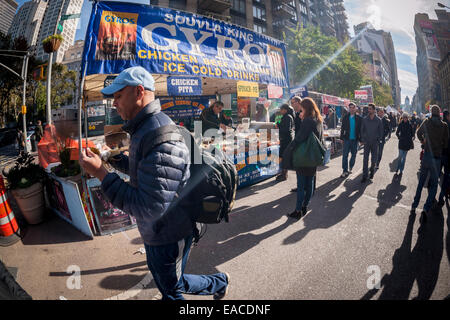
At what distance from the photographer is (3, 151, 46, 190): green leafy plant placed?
4.20 metres

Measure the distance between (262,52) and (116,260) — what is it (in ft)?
25.3

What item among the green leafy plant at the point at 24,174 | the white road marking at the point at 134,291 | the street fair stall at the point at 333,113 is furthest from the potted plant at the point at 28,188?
the street fair stall at the point at 333,113

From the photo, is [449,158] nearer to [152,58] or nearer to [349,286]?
[349,286]

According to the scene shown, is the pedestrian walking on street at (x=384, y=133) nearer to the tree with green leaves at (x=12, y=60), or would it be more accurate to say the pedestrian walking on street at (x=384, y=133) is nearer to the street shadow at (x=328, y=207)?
the street shadow at (x=328, y=207)

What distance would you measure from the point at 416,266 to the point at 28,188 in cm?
673

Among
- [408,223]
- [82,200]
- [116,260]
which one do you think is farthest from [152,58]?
[408,223]

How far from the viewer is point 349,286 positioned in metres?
2.46

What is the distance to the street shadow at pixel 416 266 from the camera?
235 cm

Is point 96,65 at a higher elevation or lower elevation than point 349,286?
higher

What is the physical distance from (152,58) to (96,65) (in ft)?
4.07

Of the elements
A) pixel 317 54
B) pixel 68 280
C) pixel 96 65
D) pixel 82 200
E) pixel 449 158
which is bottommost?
pixel 68 280
